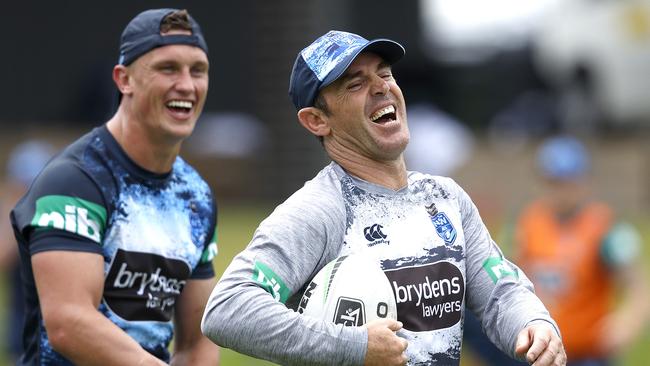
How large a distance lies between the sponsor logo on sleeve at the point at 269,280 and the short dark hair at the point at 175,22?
1544 millimetres

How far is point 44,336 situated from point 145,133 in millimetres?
865

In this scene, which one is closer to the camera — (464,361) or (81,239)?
(81,239)

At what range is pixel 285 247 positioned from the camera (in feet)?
14.4

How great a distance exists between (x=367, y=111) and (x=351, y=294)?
61 centimetres

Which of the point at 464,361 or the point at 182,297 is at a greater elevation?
the point at 182,297

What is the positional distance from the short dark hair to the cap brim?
1.19 metres

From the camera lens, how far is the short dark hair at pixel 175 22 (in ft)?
18.3

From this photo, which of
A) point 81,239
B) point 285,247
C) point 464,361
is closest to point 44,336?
point 81,239

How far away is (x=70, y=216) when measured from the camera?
5191 millimetres

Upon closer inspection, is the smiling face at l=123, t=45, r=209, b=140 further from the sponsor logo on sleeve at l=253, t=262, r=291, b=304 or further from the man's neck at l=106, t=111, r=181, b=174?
the sponsor logo on sleeve at l=253, t=262, r=291, b=304

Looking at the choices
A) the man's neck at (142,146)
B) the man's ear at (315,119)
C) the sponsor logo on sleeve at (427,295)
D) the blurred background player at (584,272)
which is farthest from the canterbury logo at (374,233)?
the blurred background player at (584,272)

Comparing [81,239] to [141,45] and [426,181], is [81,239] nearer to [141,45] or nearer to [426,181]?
[141,45]

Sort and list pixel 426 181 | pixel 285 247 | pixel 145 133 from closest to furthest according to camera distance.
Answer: pixel 285 247 → pixel 426 181 → pixel 145 133

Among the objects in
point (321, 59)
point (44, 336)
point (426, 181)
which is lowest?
point (44, 336)
